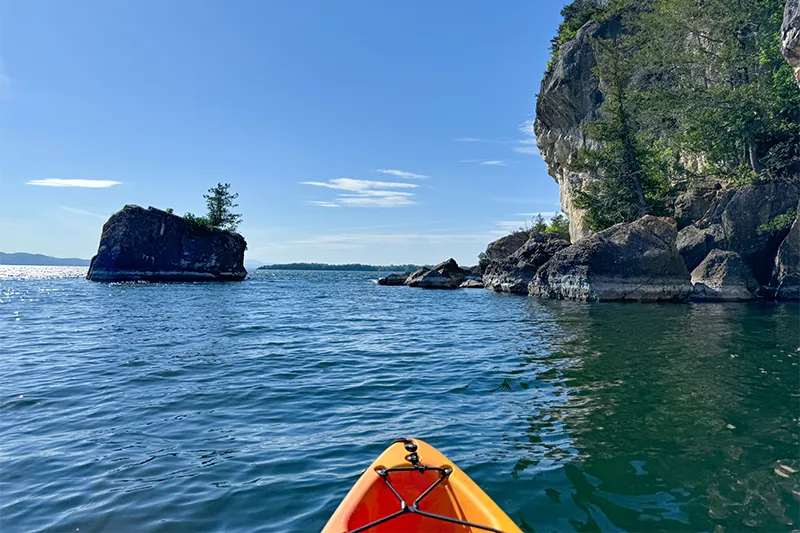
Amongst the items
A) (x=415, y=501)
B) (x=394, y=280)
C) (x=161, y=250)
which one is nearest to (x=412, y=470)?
(x=415, y=501)

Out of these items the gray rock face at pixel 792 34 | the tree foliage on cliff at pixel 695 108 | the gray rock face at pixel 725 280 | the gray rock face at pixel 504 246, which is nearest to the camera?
the gray rock face at pixel 792 34

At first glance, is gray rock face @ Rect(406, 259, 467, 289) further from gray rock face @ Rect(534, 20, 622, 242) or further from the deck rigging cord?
the deck rigging cord

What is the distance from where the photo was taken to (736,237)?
2598 centimetres

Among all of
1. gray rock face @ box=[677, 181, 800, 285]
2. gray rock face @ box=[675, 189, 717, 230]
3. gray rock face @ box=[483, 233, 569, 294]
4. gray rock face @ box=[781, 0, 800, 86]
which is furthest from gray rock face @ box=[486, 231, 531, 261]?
gray rock face @ box=[781, 0, 800, 86]

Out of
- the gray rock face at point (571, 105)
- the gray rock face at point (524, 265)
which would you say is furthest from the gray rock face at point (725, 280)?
the gray rock face at point (571, 105)

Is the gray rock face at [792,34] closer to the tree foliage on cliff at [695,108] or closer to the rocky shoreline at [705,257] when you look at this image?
the rocky shoreline at [705,257]

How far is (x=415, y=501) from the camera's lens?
12.8 ft

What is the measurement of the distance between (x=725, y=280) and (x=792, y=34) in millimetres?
16624

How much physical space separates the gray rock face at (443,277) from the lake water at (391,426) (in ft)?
115

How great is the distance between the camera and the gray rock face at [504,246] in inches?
2026

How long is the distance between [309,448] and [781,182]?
30.3 m

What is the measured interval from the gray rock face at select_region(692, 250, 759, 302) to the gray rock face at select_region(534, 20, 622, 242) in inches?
631

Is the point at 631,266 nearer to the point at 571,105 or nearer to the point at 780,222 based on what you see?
the point at 780,222

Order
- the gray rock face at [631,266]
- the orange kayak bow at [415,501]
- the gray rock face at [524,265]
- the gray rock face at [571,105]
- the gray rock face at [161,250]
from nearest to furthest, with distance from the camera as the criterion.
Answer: the orange kayak bow at [415,501]
the gray rock face at [631,266]
the gray rock face at [524,265]
the gray rock face at [571,105]
the gray rock face at [161,250]
